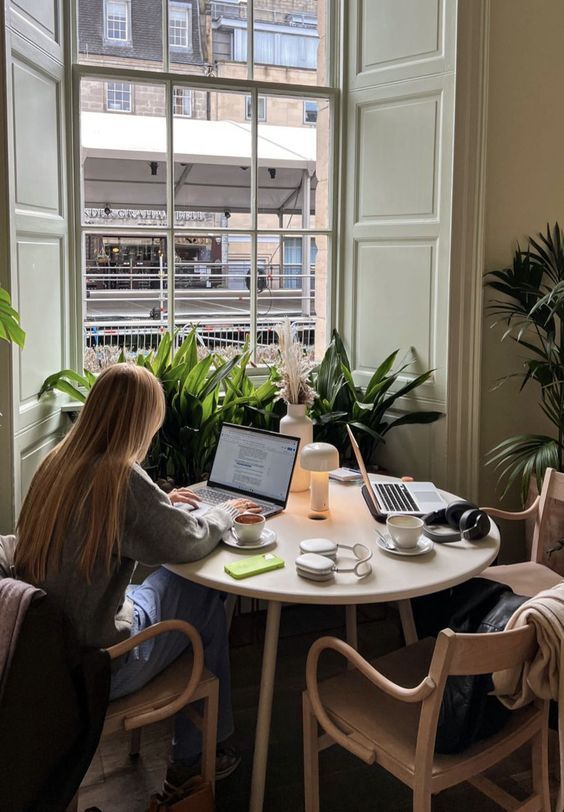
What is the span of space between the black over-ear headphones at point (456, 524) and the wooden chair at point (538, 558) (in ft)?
0.90

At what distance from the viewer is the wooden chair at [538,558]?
2344 millimetres

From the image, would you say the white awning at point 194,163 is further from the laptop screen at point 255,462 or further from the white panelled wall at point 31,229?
the laptop screen at point 255,462

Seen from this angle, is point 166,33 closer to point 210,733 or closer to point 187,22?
point 187,22

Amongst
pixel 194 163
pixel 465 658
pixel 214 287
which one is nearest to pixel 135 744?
pixel 465 658

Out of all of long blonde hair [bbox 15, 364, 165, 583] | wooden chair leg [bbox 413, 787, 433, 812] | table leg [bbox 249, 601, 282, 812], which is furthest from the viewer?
table leg [bbox 249, 601, 282, 812]

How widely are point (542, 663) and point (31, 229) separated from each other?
7.08ft

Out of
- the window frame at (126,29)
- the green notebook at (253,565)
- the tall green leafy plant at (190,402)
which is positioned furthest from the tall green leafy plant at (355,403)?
the window frame at (126,29)

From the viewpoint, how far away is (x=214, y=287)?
3.38m

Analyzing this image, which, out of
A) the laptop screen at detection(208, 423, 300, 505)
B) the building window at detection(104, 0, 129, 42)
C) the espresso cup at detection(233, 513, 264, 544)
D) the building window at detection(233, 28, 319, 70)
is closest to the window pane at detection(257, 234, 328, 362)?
the building window at detection(233, 28, 319, 70)

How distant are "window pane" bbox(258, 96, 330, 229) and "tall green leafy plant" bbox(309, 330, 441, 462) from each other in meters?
0.64

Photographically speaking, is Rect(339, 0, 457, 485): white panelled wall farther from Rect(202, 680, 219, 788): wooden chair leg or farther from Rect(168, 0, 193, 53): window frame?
Rect(202, 680, 219, 788): wooden chair leg

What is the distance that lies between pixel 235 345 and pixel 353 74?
1281mm

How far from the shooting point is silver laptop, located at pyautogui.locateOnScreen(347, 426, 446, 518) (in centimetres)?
229

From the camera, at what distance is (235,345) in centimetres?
345
